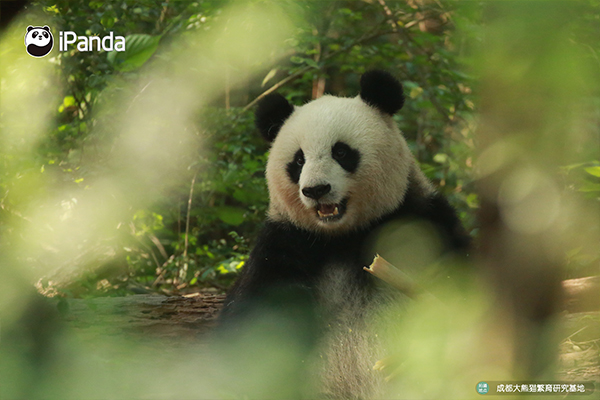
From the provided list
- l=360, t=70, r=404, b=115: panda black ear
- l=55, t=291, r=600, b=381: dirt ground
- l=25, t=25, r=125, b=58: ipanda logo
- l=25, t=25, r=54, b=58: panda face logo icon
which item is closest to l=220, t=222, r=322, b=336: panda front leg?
l=55, t=291, r=600, b=381: dirt ground

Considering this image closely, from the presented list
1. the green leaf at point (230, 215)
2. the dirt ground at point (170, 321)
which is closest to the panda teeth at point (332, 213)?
the dirt ground at point (170, 321)

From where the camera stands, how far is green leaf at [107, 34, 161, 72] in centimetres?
571

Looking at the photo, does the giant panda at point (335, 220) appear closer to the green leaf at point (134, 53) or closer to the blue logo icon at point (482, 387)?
the blue logo icon at point (482, 387)

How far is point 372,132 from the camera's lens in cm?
360

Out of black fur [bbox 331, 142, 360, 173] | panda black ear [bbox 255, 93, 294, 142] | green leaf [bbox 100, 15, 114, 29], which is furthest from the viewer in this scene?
green leaf [bbox 100, 15, 114, 29]

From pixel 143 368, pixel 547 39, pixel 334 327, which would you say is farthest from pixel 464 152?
pixel 547 39

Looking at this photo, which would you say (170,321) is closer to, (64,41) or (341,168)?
(341,168)

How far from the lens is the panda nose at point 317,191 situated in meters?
3.22

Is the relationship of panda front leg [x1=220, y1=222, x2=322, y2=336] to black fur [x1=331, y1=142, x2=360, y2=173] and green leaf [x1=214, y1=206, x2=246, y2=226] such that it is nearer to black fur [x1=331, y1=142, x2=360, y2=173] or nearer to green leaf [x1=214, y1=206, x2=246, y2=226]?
black fur [x1=331, y1=142, x2=360, y2=173]

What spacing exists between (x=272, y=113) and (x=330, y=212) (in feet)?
3.16

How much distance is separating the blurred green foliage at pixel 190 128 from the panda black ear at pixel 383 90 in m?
1.26

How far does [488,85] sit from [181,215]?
630 centimetres

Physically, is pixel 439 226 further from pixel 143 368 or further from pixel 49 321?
pixel 49 321

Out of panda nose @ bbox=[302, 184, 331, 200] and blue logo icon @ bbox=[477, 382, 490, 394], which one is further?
panda nose @ bbox=[302, 184, 331, 200]
